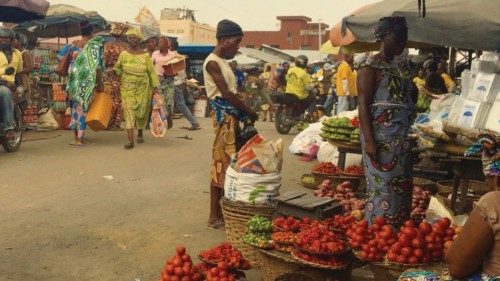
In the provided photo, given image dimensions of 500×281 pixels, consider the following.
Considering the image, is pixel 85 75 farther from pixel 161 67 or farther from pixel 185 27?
pixel 185 27

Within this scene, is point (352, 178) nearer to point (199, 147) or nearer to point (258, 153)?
point (258, 153)

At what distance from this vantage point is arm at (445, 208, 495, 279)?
8.30ft

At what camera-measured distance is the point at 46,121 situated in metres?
13.2

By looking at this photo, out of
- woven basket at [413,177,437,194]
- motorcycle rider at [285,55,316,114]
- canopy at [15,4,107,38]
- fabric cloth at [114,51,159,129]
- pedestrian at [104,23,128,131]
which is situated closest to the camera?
woven basket at [413,177,437,194]

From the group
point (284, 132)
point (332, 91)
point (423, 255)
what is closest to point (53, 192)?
point (423, 255)

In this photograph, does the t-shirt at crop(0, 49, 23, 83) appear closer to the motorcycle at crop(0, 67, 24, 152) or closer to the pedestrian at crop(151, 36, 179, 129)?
the motorcycle at crop(0, 67, 24, 152)

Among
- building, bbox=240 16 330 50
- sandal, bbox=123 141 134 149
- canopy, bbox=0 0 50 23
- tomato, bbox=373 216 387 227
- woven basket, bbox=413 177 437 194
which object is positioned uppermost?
building, bbox=240 16 330 50

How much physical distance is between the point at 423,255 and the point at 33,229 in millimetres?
3897

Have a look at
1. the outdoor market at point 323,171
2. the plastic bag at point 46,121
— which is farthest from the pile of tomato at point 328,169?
the plastic bag at point 46,121

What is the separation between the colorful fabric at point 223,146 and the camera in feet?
18.6

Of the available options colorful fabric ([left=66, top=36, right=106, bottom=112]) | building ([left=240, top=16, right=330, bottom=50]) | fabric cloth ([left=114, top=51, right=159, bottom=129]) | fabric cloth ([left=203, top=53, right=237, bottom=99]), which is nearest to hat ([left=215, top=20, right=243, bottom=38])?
fabric cloth ([left=203, top=53, right=237, bottom=99])

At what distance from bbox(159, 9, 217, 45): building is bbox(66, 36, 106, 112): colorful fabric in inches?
1056

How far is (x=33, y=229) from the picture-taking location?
5.77 metres

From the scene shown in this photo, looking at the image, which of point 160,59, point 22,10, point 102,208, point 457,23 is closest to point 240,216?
point 102,208
